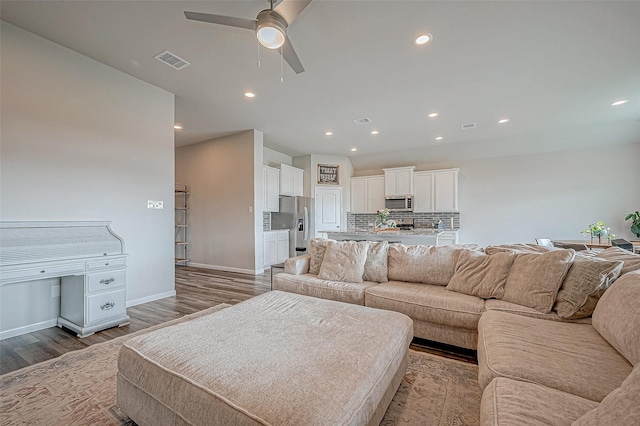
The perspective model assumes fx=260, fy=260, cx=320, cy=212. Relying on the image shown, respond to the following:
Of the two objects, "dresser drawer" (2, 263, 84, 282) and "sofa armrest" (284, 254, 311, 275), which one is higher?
"dresser drawer" (2, 263, 84, 282)

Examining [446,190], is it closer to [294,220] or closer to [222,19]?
[294,220]

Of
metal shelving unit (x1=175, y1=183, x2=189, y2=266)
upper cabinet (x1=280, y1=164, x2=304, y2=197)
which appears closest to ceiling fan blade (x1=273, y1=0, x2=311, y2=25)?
upper cabinet (x1=280, y1=164, x2=304, y2=197)

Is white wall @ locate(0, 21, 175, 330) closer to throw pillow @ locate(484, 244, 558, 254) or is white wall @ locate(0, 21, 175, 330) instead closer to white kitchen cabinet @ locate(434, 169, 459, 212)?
throw pillow @ locate(484, 244, 558, 254)

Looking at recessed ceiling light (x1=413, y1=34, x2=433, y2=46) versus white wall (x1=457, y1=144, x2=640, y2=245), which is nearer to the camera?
recessed ceiling light (x1=413, y1=34, x2=433, y2=46)

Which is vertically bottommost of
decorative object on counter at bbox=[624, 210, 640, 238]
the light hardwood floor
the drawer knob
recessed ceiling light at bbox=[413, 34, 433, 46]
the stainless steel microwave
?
the light hardwood floor

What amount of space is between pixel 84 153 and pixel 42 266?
1311mm

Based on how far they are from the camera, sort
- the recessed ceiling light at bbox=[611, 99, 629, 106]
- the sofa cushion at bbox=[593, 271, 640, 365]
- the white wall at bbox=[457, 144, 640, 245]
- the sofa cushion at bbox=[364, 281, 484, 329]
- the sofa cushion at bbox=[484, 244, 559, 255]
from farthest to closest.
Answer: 1. the white wall at bbox=[457, 144, 640, 245]
2. the recessed ceiling light at bbox=[611, 99, 629, 106]
3. the sofa cushion at bbox=[484, 244, 559, 255]
4. the sofa cushion at bbox=[364, 281, 484, 329]
5. the sofa cushion at bbox=[593, 271, 640, 365]

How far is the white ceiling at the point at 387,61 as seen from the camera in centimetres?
223

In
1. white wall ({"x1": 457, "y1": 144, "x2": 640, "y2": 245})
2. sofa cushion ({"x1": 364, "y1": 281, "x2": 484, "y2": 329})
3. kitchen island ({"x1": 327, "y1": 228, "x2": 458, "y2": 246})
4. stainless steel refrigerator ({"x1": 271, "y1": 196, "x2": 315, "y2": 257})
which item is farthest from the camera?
stainless steel refrigerator ({"x1": 271, "y1": 196, "x2": 315, "y2": 257})

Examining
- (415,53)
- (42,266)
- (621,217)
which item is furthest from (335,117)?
(621,217)

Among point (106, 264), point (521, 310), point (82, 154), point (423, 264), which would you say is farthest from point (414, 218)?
point (82, 154)

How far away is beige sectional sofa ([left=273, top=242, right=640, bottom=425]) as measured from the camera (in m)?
1.00

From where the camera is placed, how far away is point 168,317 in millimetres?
2990

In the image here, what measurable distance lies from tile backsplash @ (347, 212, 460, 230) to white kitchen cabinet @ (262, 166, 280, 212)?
2.57 metres
